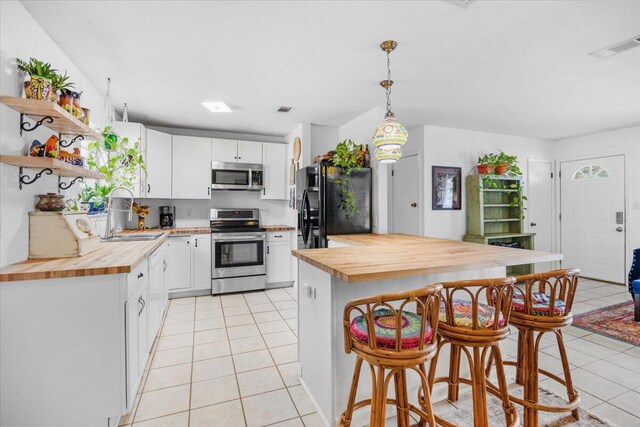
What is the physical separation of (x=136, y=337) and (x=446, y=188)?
438cm

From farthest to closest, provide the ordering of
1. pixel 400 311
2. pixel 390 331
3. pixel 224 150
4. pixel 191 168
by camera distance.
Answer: pixel 224 150 < pixel 191 168 < pixel 390 331 < pixel 400 311

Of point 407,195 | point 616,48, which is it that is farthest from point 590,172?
point 616,48

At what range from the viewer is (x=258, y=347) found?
2852 millimetres

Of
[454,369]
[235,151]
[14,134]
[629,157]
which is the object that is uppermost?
[235,151]

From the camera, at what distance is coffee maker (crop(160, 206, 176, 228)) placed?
15.0 feet

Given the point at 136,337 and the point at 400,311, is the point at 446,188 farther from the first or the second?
the point at 136,337

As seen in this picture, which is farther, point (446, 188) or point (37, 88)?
point (446, 188)

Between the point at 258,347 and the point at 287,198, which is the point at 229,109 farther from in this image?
the point at 258,347

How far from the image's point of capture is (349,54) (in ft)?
8.05

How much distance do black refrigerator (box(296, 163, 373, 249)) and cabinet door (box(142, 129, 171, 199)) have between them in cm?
198

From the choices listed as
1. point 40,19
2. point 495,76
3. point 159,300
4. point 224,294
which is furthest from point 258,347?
point 495,76

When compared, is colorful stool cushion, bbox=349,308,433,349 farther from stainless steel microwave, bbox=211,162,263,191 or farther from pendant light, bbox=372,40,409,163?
stainless steel microwave, bbox=211,162,263,191

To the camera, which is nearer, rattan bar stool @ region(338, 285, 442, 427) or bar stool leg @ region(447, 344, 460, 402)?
rattan bar stool @ region(338, 285, 442, 427)

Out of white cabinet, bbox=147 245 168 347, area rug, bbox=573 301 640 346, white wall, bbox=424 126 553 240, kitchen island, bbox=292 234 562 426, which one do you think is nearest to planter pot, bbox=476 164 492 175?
white wall, bbox=424 126 553 240
